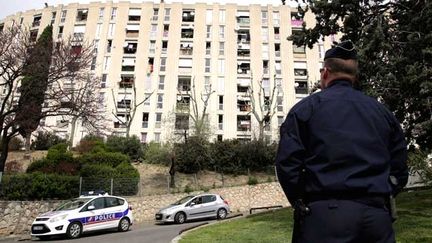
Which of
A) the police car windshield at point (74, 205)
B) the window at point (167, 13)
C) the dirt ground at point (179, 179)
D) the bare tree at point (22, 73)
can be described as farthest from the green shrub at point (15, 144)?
the police car windshield at point (74, 205)

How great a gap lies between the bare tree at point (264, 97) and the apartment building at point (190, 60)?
0.13 metres

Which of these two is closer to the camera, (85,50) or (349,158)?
(349,158)

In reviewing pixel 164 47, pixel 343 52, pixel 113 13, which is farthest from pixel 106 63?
pixel 343 52

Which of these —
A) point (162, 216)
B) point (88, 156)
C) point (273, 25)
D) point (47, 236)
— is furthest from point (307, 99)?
point (273, 25)

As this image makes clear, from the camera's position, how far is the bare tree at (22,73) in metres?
19.5

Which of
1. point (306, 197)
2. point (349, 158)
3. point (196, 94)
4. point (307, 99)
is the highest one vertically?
point (196, 94)

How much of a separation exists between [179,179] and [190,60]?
27.2 m

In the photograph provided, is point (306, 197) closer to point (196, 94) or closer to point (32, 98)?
point (32, 98)

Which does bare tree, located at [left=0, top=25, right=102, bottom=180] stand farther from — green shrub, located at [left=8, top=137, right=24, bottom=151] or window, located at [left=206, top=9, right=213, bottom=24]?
window, located at [left=206, top=9, right=213, bottom=24]

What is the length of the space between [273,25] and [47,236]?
48.0 metres

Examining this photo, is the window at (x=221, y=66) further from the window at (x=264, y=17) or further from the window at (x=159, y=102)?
the window at (x=264, y=17)

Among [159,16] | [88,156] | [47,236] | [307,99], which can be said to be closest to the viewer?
[307,99]

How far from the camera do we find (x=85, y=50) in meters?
22.2

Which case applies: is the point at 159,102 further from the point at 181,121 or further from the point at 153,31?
the point at 153,31
